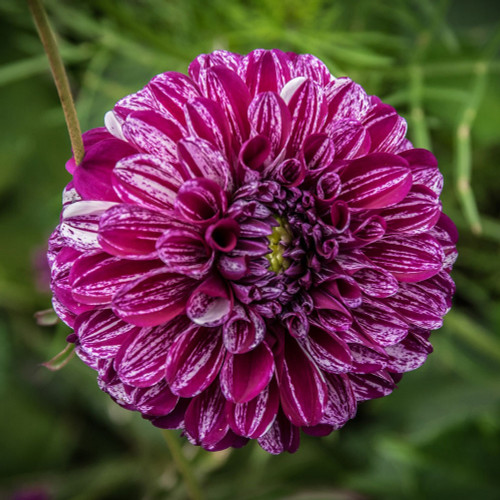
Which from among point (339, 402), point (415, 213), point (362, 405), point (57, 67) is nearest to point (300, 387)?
point (339, 402)

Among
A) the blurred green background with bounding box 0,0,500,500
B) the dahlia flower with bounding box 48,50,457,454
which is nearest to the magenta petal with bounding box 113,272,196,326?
the dahlia flower with bounding box 48,50,457,454

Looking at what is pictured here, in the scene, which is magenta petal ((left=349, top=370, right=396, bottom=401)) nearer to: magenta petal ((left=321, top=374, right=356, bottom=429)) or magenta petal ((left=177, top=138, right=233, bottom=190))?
magenta petal ((left=321, top=374, right=356, bottom=429))

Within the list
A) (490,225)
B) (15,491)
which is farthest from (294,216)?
(15,491)

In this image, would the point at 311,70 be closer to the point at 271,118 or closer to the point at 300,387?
the point at 271,118

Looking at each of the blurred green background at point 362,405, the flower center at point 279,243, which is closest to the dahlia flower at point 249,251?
the flower center at point 279,243

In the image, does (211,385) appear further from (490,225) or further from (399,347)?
(490,225)

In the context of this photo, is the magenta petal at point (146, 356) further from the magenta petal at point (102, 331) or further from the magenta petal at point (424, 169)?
the magenta petal at point (424, 169)
